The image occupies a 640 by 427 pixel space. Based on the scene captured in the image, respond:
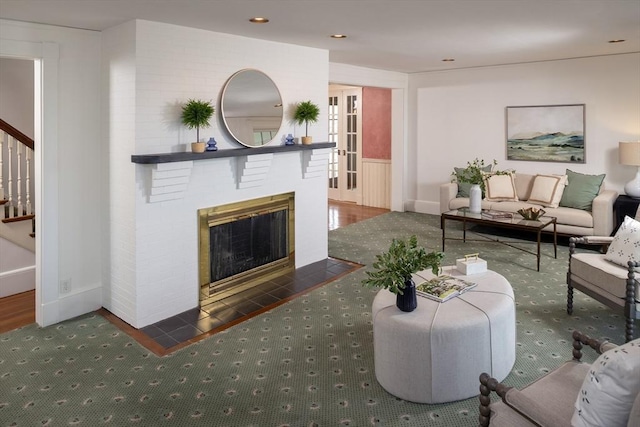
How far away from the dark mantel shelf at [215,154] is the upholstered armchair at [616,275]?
8.72 feet

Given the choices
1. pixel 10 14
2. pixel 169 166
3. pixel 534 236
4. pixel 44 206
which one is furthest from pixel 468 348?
pixel 534 236

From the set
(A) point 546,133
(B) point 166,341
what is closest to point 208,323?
(B) point 166,341

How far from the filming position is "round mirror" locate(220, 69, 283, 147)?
4.30 m

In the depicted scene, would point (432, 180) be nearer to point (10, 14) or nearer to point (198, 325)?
point (198, 325)

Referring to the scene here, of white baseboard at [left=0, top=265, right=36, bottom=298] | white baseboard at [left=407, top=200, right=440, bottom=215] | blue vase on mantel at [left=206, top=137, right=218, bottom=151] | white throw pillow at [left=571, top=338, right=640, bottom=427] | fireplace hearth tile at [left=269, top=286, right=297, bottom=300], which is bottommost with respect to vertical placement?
fireplace hearth tile at [left=269, top=286, right=297, bottom=300]

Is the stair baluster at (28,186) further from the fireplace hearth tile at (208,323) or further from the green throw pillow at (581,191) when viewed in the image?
the green throw pillow at (581,191)

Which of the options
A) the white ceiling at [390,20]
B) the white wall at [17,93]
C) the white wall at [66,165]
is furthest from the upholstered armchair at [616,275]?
the white wall at [17,93]

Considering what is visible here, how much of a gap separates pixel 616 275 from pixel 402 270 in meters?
1.75

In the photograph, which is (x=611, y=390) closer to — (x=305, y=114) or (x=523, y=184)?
(x=305, y=114)

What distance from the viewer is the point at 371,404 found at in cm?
273

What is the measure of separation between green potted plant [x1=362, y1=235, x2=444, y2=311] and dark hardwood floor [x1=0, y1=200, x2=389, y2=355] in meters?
1.62

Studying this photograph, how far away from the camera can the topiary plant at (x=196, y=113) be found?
3.86 meters

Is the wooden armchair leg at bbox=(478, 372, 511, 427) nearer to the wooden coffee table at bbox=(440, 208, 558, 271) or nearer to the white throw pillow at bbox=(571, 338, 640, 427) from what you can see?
the white throw pillow at bbox=(571, 338, 640, 427)

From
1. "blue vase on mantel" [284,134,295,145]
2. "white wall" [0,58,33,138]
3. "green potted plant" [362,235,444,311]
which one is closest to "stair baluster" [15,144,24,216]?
"white wall" [0,58,33,138]
